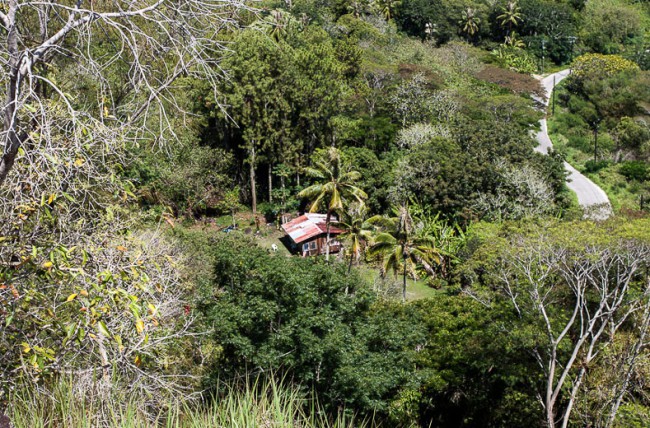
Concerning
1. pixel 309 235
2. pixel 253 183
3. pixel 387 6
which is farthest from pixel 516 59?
pixel 309 235

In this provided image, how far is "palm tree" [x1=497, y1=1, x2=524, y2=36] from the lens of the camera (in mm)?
69331

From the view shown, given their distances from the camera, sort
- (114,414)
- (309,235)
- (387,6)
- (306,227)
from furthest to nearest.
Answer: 1. (387,6)
2. (306,227)
3. (309,235)
4. (114,414)

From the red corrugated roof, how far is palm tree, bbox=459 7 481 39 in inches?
1691

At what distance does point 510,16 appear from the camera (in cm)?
6950

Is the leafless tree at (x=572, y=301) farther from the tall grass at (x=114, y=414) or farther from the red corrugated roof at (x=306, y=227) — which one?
the red corrugated roof at (x=306, y=227)

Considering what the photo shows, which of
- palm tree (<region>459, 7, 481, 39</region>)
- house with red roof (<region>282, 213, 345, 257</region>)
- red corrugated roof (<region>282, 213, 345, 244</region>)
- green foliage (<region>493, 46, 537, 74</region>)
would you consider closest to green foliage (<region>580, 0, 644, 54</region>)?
green foliage (<region>493, 46, 537, 74</region>)

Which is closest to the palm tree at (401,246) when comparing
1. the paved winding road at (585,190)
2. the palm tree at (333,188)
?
the palm tree at (333,188)

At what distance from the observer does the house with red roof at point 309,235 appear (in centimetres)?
3228

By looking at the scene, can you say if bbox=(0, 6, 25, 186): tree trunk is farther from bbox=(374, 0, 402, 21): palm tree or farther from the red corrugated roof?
bbox=(374, 0, 402, 21): palm tree

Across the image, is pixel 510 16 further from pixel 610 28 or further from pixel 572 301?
pixel 572 301

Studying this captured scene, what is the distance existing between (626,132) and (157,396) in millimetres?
47645

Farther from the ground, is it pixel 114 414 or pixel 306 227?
pixel 114 414

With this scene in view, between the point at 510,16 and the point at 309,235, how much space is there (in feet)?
161

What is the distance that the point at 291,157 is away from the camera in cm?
3488
